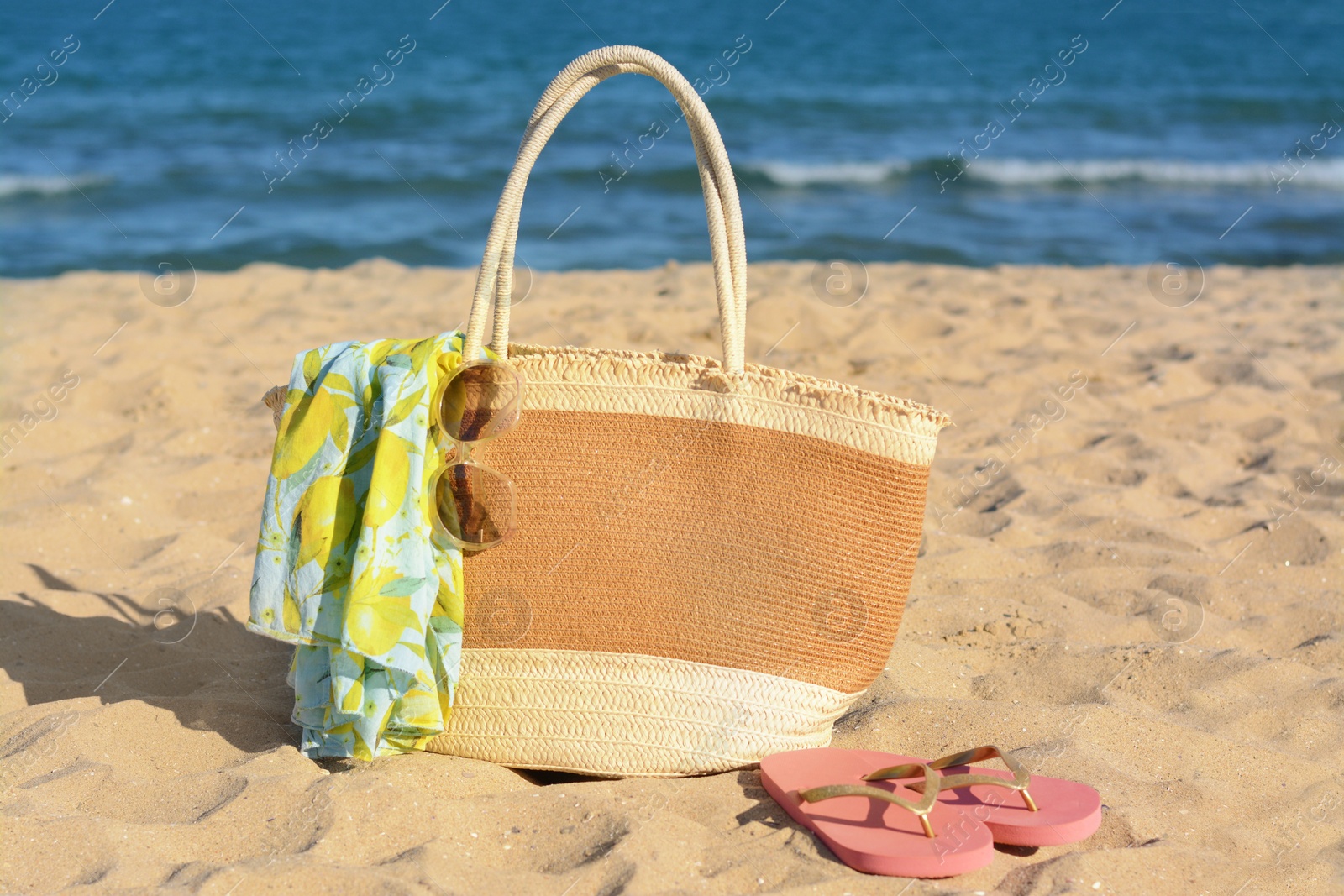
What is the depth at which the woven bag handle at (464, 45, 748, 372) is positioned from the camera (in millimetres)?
1654

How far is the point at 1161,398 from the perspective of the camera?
392 cm

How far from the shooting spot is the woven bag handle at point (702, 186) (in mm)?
1654

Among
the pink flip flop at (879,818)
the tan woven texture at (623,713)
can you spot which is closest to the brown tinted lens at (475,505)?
the tan woven texture at (623,713)

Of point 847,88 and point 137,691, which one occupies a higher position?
point 847,88

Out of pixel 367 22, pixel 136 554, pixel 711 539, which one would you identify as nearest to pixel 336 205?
pixel 136 554

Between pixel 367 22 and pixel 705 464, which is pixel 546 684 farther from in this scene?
pixel 367 22

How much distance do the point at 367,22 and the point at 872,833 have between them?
18.4m

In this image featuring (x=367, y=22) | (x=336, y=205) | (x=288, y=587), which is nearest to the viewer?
(x=288, y=587)

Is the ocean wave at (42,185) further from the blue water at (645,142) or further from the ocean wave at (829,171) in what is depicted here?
the ocean wave at (829,171)

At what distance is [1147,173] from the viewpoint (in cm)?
993

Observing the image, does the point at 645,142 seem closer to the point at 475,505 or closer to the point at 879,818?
the point at 475,505

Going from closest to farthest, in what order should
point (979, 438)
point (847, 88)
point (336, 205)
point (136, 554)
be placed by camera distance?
point (136, 554), point (979, 438), point (336, 205), point (847, 88)

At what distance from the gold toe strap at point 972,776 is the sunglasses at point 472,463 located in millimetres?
699

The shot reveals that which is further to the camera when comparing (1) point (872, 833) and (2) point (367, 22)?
(2) point (367, 22)
